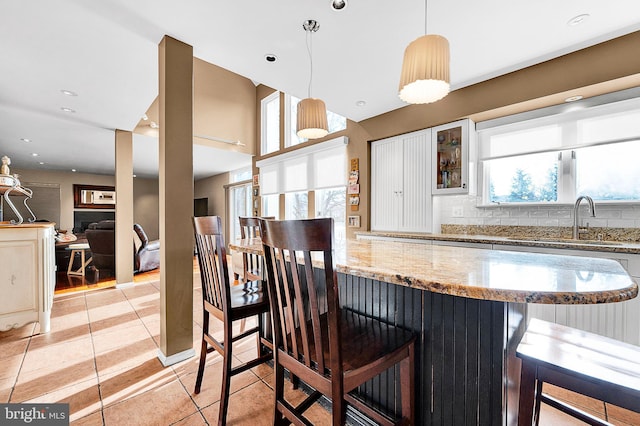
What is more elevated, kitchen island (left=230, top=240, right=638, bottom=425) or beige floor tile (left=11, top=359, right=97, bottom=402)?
kitchen island (left=230, top=240, right=638, bottom=425)

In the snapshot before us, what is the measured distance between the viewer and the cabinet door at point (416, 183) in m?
3.21

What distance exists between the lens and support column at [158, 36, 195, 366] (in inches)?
78.1

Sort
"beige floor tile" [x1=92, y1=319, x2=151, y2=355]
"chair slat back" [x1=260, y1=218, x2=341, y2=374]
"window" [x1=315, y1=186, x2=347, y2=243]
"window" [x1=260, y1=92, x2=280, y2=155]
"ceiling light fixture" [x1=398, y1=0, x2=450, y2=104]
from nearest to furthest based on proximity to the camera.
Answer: "chair slat back" [x1=260, y1=218, x2=341, y2=374] → "ceiling light fixture" [x1=398, y1=0, x2=450, y2=104] → "beige floor tile" [x1=92, y1=319, x2=151, y2=355] → "window" [x1=315, y1=186, x2=347, y2=243] → "window" [x1=260, y1=92, x2=280, y2=155]

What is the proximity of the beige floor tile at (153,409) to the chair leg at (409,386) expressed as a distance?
1.20 meters

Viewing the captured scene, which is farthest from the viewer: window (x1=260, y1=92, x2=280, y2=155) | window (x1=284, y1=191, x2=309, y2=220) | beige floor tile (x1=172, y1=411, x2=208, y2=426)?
window (x1=260, y1=92, x2=280, y2=155)

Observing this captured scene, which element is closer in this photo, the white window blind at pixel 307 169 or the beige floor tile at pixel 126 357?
the beige floor tile at pixel 126 357

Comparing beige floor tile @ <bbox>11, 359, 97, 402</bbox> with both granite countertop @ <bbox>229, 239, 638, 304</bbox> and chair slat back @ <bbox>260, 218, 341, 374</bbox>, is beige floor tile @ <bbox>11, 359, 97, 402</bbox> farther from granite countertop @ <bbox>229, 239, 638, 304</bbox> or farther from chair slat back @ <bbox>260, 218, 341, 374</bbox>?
granite countertop @ <bbox>229, 239, 638, 304</bbox>

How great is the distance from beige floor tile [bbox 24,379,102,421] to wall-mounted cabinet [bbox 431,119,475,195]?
338cm

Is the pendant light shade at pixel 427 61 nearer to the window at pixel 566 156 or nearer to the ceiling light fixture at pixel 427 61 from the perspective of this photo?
the ceiling light fixture at pixel 427 61

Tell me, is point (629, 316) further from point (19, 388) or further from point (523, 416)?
point (19, 388)

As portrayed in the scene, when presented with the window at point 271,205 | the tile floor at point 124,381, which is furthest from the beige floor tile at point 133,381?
the window at point 271,205

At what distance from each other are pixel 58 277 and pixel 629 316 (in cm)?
757

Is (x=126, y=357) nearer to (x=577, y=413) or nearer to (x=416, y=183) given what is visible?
(x=577, y=413)

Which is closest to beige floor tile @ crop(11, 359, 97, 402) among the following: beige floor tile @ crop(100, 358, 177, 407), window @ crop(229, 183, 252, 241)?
beige floor tile @ crop(100, 358, 177, 407)
